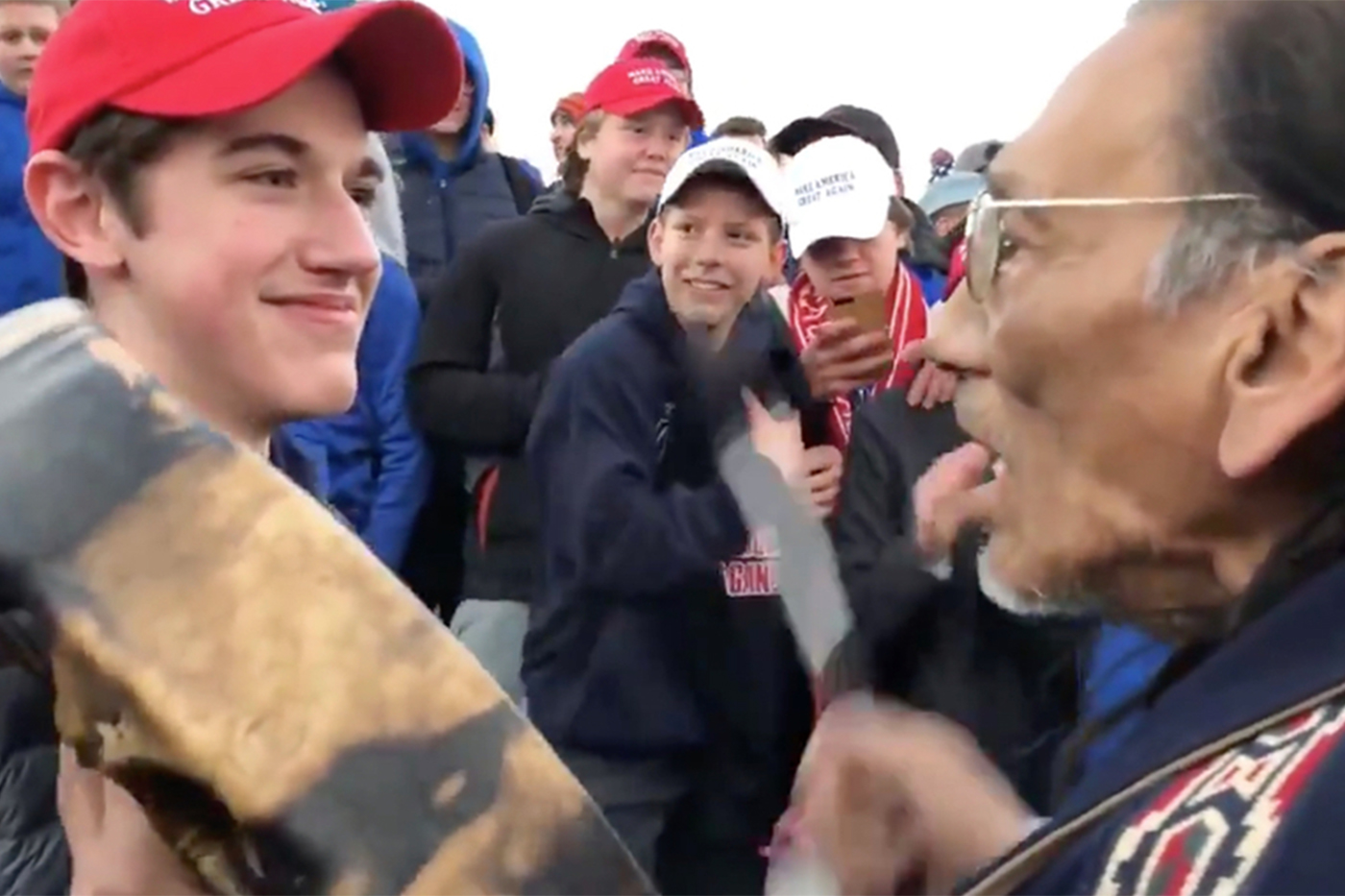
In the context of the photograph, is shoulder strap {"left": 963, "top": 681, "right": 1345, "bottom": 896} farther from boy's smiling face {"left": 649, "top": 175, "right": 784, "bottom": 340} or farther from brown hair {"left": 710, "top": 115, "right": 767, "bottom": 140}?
brown hair {"left": 710, "top": 115, "right": 767, "bottom": 140}

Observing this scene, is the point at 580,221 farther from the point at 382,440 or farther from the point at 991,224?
the point at 991,224

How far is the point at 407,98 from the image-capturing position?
4.24 feet

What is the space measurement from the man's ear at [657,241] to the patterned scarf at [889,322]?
0.25 m

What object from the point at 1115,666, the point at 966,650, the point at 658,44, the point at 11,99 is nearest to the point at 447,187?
the point at 658,44

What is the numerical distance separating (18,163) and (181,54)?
2.16 metres

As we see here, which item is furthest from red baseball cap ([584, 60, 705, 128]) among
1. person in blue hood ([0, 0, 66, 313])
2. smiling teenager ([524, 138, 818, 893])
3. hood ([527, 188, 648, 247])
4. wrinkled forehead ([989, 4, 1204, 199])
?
wrinkled forehead ([989, 4, 1204, 199])

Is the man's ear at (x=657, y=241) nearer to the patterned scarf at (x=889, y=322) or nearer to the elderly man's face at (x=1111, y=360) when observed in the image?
the patterned scarf at (x=889, y=322)

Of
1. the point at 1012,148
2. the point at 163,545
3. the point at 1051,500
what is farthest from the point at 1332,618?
the point at 163,545

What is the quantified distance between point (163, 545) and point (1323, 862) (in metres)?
0.56

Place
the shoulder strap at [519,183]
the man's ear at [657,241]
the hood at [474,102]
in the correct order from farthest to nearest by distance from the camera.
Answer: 1. the shoulder strap at [519,183]
2. the hood at [474,102]
3. the man's ear at [657,241]

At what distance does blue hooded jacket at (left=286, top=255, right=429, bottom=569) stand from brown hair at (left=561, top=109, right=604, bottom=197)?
415 millimetres

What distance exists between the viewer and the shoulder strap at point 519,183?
4238mm

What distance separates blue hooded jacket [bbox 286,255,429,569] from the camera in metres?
3.25

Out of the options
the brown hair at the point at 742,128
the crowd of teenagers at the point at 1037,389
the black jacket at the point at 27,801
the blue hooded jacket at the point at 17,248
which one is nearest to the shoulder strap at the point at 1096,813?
the crowd of teenagers at the point at 1037,389
